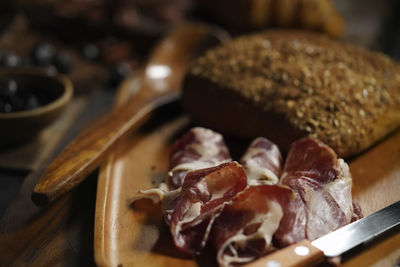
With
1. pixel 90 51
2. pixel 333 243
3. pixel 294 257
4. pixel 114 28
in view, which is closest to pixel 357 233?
pixel 333 243

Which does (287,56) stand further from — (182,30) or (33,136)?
(33,136)

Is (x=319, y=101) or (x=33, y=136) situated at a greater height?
(x=319, y=101)

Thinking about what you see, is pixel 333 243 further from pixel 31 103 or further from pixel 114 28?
pixel 114 28

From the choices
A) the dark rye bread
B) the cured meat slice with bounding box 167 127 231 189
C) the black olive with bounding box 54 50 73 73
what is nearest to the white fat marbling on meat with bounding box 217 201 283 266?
the cured meat slice with bounding box 167 127 231 189

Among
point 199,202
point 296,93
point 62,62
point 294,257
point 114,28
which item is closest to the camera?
point 294,257

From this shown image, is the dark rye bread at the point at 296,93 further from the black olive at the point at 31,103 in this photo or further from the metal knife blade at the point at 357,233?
the black olive at the point at 31,103

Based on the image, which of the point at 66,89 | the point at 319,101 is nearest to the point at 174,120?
the point at 66,89
